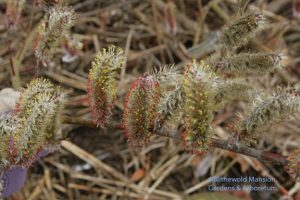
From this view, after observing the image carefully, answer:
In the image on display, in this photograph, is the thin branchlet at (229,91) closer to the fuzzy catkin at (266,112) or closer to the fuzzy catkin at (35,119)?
the fuzzy catkin at (266,112)

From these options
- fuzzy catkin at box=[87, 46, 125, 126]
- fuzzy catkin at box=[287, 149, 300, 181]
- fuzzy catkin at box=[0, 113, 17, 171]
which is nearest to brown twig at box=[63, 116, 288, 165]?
fuzzy catkin at box=[287, 149, 300, 181]

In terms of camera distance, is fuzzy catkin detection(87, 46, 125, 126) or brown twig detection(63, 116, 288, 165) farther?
brown twig detection(63, 116, 288, 165)

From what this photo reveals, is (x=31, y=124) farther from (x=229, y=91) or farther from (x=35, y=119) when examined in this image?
(x=229, y=91)

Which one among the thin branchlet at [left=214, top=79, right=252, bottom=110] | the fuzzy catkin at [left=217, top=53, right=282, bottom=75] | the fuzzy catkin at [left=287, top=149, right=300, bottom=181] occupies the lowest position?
the fuzzy catkin at [left=287, top=149, right=300, bottom=181]

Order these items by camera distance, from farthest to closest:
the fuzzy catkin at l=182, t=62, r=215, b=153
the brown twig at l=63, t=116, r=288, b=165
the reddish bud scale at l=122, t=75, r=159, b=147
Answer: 1. the brown twig at l=63, t=116, r=288, b=165
2. the reddish bud scale at l=122, t=75, r=159, b=147
3. the fuzzy catkin at l=182, t=62, r=215, b=153

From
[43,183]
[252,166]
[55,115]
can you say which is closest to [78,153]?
[43,183]

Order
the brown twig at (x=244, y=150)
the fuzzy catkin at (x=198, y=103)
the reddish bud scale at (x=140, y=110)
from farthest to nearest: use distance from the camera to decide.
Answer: the brown twig at (x=244, y=150)
the reddish bud scale at (x=140, y=110)
the fuzzy catkin at (x=198, y=103)

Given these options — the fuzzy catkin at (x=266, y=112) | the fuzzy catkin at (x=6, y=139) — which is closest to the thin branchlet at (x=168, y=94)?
the fuzzy catkin at (x=266, y=112)

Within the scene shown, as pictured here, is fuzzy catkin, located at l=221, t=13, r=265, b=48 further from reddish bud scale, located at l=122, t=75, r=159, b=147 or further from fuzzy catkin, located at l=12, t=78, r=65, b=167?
fuzzy catkin, located at l=12, t=78, r=65, b=167
